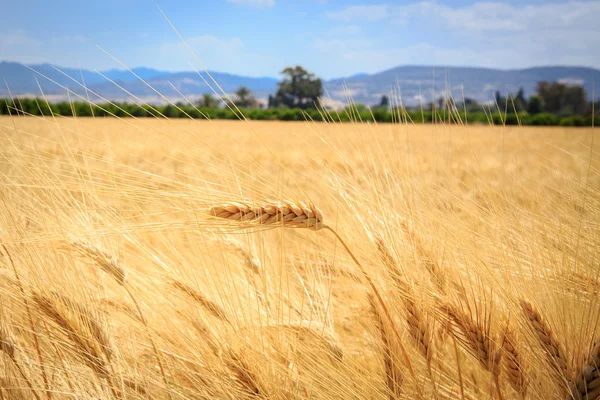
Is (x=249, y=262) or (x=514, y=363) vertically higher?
(x=249, y=262)

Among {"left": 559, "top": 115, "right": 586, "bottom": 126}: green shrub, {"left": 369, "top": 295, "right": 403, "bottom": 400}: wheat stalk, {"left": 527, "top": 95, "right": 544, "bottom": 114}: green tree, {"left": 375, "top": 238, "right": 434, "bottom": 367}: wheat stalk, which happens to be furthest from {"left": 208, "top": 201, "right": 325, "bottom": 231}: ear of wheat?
{"left": 527, "top": 95, "right": 544, "bottom": 114}: green tree

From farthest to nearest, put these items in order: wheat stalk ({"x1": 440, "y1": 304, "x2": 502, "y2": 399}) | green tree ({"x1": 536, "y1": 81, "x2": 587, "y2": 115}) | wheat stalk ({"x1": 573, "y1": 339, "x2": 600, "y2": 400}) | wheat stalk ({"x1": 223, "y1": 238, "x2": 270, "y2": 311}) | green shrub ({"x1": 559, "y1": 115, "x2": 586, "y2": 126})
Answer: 1. green tree ({"x1": 536, "y1": 81, "x2": 587, "y2": 115})
2. green shrub ({"x1": 559, "y1": 115, "x2": 586, "y2": 126})
3. wheat stalk ({"x1": 223, "y1": 238, "x2": 270, "y2": 311})
4. wheat stalk ({"x1": 440, "y1": 304, "x2": 502, "y2": 399})
5. wheat stalk ({"x1": 573, "y1": 339, "x2": 600, "y2": 400})

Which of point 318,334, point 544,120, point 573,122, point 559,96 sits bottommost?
point 573,122

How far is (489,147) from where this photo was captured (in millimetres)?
11336

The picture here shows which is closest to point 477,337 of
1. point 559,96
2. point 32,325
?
point 32,325

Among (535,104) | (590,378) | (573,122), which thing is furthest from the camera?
(535,104)

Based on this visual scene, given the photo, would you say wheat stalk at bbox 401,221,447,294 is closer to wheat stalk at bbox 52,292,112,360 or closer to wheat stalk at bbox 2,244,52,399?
wheat stalk at bbox 52,292,112,360

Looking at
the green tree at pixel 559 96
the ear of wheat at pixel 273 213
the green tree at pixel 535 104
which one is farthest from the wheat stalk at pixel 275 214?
the green tree at pixel 559 96

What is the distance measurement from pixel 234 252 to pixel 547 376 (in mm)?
925

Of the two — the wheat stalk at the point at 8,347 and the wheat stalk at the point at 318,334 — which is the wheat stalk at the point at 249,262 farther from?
the wheat stalk at the point at 8,347

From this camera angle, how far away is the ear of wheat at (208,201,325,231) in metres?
0.82

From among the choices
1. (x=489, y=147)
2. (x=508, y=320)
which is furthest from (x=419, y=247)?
(x=489, y=147)

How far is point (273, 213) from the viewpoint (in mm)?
849

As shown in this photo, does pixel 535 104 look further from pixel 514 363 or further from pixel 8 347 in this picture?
pixel 8 347
